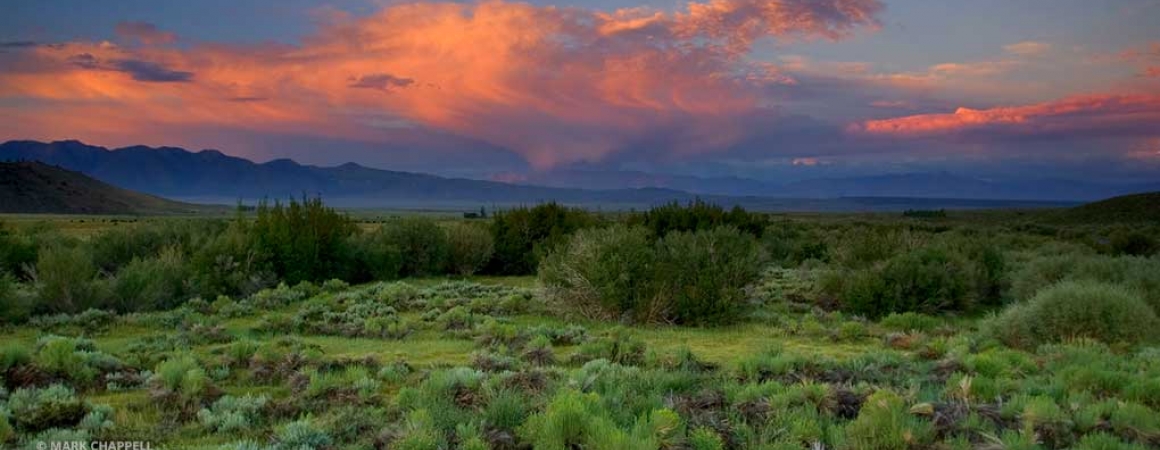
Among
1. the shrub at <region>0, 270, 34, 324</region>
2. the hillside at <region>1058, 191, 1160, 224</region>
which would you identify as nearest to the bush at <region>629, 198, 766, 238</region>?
the shrub at <region>0, 270, 34, 324</region>

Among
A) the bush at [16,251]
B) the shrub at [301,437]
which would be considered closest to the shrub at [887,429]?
the shrub at [301,437]

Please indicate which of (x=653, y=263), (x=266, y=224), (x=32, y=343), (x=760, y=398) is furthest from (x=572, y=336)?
(x=266, y=224)

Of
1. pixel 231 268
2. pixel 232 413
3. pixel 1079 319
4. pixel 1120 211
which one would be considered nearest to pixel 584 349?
pixel 232 413

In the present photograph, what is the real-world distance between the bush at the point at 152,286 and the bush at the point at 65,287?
448 millimetres

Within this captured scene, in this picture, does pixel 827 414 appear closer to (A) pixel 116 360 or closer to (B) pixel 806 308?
(A) pixel 116 360

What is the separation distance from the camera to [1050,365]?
966 centimetres

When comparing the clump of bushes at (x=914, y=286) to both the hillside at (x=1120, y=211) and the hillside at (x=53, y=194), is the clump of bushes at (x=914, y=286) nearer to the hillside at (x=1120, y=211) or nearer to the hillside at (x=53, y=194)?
the hillside at (x=1120, y=211)

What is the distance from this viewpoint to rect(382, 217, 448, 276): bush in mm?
28172

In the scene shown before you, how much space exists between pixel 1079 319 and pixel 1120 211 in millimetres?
82031

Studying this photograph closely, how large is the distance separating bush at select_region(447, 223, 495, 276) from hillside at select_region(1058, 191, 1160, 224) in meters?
70.0

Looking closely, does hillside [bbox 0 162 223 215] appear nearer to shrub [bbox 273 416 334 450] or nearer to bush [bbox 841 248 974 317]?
bush [bbox 841 248 974 317]

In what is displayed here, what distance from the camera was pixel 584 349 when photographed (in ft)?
38.2

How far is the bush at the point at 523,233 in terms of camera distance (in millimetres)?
30172

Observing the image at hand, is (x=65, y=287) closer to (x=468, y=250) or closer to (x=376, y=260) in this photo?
(x=376, y=260)
